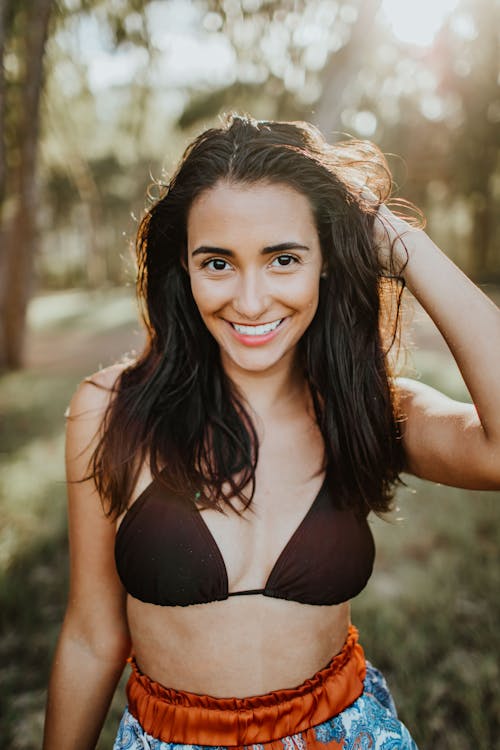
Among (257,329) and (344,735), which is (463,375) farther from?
(344,735)

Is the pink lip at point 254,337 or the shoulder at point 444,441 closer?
the shoulder at point 444,441

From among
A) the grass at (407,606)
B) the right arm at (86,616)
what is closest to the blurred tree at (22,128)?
the right arm at (86,616)

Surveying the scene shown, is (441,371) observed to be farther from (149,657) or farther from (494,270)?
(494,270)

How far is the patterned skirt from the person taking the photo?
152 centimetres

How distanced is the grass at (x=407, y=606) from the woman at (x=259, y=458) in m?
0.30

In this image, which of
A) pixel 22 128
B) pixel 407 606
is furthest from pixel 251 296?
pixel 22 128

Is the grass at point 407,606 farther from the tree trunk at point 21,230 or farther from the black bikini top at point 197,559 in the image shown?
the tree trunk at point 21,230

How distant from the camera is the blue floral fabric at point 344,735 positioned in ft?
4.99

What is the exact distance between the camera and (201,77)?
1744 cm

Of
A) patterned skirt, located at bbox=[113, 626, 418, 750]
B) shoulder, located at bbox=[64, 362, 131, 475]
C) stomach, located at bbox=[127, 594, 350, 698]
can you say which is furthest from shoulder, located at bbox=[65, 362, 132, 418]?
patterned skirt, located at bbox=[113, 626, 418, 750]

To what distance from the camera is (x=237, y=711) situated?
154cm

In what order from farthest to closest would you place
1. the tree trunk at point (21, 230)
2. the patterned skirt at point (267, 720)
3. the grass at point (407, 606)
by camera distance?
the tree trunk at point (21, 230)
the grass at point (407, 606)
the patterned skirt at point (267, 720)

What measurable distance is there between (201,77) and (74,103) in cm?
1083

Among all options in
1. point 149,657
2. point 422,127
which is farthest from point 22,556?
point 422,127
